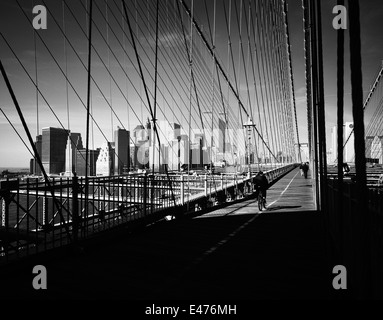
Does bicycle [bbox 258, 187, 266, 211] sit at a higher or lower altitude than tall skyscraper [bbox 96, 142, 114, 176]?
lower

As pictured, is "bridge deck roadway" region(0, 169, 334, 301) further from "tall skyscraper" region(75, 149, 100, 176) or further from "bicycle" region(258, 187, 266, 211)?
"bicycle" region(258, 187, 266, 211)

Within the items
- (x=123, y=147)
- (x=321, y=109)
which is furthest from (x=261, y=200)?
(x=123, y=147)

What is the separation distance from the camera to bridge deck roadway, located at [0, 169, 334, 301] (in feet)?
9.73

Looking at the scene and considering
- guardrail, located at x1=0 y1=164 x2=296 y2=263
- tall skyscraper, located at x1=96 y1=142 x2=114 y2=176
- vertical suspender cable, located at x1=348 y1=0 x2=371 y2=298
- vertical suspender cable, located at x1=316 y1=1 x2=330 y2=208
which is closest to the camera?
vertical suspender cable, located at x1=348 y1=0 x2=371 y2=298

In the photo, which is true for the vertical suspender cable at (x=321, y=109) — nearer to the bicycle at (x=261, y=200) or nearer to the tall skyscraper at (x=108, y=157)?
the bicycle at (x=261, y=200)

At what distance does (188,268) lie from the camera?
3621mm

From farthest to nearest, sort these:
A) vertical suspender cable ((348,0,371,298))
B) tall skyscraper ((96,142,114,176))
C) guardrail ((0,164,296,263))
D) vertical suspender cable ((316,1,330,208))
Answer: tall skyscraper ((96,142,114,176)) → vertical suspender cable ((316,1,330,208)) → guardrail ((0,164,296,263)) → vertical suspender cable ((348,0,371,298))

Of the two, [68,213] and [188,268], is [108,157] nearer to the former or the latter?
[68,213]

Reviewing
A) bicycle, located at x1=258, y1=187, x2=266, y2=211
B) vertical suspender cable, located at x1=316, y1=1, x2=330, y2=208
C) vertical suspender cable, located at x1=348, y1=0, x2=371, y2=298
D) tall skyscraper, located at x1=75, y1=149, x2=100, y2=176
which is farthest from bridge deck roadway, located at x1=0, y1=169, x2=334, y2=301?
bicycle, located at x1=258, y1=187, x2=266, y2=211

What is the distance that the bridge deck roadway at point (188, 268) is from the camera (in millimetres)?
2967

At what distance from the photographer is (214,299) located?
2.83 meters

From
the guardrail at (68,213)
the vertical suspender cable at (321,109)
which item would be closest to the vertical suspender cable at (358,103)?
the vertical suspender cable at (321,109)

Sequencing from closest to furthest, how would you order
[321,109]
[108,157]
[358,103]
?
[358,103]
[321,109]
[108,157]

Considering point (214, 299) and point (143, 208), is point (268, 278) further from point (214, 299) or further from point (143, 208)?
point (143, 208)
